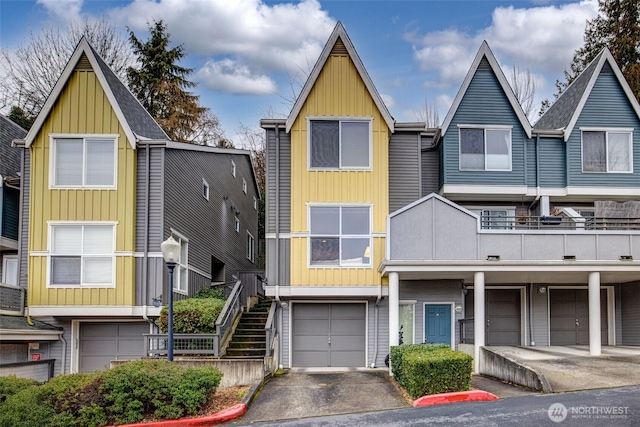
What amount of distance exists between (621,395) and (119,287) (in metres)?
13.4

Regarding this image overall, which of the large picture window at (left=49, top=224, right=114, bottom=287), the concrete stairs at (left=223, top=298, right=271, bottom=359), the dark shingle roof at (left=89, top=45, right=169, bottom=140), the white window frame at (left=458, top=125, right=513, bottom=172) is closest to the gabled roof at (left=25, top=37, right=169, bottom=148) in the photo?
the dark shingle roof at (left=89, top=45, right=169, bottom=140)

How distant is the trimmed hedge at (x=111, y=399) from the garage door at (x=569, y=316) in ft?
44.7

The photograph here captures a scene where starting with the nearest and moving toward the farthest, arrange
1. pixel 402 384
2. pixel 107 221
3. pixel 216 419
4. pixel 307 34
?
pixel 216 419 → pixel 402 384 → pixel 107 221 → pixel 307 34

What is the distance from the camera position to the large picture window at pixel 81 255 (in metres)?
17.6

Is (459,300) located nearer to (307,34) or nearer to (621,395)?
(621,395)

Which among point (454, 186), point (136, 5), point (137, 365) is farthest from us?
point (136, 5)

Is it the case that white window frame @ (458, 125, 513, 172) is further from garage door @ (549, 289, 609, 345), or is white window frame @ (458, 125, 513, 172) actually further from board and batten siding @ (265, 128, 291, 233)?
board and batten siding @ (265, 128, 291, 233)

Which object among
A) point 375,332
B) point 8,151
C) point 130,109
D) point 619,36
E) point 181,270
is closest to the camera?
point 375,332

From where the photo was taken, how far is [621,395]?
37.0 ft

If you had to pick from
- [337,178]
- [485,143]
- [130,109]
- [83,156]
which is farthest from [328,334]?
[130,109]

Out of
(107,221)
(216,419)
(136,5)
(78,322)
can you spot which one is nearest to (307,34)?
(136,5)

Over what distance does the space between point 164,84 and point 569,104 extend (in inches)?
952

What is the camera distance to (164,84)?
119ft

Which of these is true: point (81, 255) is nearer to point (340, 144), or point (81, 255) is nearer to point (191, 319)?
point (191, 319)
